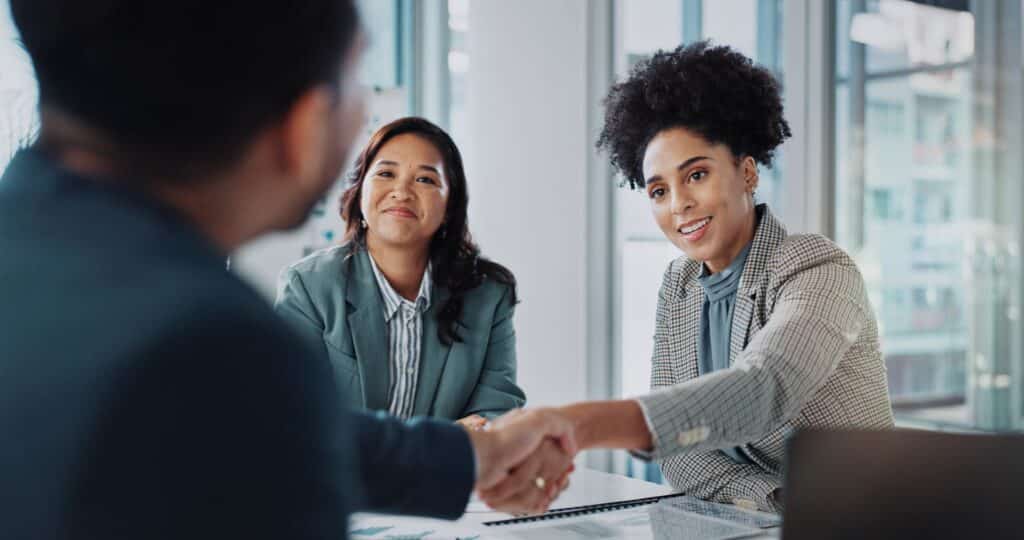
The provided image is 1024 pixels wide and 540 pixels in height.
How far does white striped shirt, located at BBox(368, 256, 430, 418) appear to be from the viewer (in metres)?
2.52

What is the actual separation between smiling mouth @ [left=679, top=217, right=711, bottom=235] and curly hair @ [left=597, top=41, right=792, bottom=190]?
0.16 meters

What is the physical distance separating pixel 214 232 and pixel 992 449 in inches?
24.8

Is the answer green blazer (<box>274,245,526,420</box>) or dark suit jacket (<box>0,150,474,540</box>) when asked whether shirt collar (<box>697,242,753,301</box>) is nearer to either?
green blazer (<box>274,245,526,420</box>)

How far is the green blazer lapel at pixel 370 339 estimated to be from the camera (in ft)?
8.14

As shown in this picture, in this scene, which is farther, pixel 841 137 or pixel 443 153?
pixel 841 137

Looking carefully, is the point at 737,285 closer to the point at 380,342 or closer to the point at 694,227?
the point at 694,227

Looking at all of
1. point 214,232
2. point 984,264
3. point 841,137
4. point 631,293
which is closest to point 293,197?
point 214,232

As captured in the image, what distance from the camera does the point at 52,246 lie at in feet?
1.89

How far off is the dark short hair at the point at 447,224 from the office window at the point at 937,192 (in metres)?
1.13

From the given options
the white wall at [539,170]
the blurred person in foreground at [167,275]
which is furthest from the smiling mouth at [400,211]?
the blurred person in foreground at [167,275]

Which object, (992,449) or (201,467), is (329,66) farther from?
(992,449)

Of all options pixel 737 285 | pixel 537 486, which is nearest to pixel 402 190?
pixel 737 285

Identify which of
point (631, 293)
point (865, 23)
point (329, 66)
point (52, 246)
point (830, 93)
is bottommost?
point (631, 293)

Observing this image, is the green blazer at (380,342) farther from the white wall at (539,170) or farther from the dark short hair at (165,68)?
the dark short hair at (165,68)
